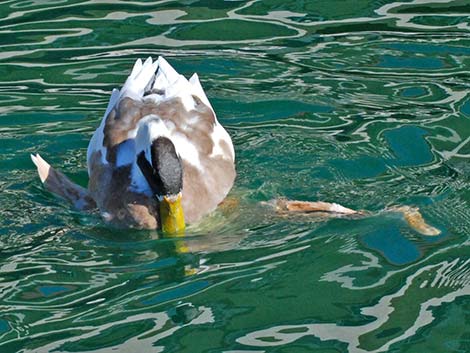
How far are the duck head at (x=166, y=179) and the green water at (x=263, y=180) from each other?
0.17 meters

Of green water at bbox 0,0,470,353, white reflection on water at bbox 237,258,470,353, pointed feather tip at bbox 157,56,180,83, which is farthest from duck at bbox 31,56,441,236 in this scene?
white reflection on water at bbox 237,258,470,353

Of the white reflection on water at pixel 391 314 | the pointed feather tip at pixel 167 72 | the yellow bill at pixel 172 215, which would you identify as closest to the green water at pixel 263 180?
the white reflection on water at pixel 391 314

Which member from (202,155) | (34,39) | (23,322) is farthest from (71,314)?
(34,39)

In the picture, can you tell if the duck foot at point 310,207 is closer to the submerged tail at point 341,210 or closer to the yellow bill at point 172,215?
the submerged tail at point 341,210

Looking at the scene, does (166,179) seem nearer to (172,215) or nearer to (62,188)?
(172,215)

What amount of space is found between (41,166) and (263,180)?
1.80 m

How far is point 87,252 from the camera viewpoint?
9.33 metres

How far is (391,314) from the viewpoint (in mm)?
8273

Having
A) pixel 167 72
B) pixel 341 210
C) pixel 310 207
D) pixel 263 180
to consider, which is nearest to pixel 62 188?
pixel 167 72

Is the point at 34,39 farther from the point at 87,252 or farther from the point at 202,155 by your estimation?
the point at 87,252

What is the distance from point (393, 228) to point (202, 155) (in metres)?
1.88

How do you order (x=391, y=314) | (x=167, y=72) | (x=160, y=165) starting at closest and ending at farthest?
1. (x=391, y=314)
2. (x=160, y=165)
3. (x=167, y=72)

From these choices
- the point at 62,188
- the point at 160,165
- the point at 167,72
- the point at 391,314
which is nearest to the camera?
the point at 391,314

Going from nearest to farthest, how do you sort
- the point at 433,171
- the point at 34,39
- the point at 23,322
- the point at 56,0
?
1. the point at 23,322
2. the point at 433,171
3. the point at 34,39
4. the point at 56,0
